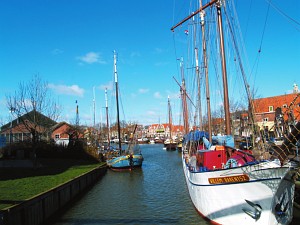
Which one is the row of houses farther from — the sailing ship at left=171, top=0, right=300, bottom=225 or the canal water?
the canal water

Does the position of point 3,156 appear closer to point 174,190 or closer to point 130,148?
point 130,148

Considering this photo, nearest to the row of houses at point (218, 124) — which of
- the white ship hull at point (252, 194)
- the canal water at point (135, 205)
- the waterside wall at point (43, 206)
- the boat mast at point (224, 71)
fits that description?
the boat mast at point (224, 71)

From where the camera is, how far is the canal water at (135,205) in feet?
46.9

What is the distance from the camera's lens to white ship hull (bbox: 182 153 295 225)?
1022cm

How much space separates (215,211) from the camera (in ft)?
38.8

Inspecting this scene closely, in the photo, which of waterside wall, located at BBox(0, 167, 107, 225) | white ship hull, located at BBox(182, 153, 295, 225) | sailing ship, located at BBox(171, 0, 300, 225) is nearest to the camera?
sailing ship, located at BBox(171, 0, 300, 225)

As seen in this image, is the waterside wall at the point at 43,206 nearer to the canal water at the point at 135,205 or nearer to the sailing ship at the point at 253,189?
the canal water at the point at 135,205

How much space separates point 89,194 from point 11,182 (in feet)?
16.6

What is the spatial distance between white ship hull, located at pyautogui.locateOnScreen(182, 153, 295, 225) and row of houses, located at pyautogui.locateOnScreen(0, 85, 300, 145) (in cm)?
143

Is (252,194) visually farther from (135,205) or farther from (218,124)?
(218,124)

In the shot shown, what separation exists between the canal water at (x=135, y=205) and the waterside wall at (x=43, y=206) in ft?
1.84

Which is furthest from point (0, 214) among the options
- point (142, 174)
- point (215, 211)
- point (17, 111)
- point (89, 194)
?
point (142, 174)

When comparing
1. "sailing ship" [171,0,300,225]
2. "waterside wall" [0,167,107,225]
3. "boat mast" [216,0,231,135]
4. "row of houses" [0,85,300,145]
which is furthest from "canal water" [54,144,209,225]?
"row of houses" [0,85,300,145]

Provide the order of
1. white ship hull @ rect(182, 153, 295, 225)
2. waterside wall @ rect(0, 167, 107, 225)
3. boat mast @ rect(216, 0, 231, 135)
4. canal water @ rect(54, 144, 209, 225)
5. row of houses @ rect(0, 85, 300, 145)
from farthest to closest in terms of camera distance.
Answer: boat mast @ rect(216, 0, 231, 135) → canal water @ rect(54, 144, 209, 225) → waterside wall @ rect(0, 167, 107, 225) → row of houses @ rect(0, 85, 300, 145) → white ship hull @ rect(182, 153, 295, 225)
